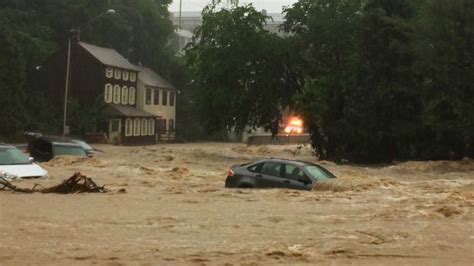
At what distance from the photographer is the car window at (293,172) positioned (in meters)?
20.3

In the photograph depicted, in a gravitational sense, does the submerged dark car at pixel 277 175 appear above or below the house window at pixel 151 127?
below

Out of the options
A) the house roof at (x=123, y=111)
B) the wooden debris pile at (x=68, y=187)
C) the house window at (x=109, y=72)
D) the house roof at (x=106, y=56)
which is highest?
the house roof at (x=106, y=56)

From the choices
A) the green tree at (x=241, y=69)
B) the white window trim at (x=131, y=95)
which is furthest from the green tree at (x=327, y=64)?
the white window trim at (x=131, y=95)

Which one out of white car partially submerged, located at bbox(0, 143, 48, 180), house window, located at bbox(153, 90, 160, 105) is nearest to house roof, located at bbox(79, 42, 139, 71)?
house window, located at bbox(153, 90, 160, 105)

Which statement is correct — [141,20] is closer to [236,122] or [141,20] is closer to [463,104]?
[236,122]

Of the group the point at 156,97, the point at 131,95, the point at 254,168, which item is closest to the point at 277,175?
the point at 254,168

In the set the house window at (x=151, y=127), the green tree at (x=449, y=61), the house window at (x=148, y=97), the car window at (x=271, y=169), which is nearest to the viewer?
the car window at (x=271, y=169)

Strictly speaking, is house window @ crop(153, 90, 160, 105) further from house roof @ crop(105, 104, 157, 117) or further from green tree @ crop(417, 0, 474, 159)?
green tree @ crop(417, 0, 474, 159)

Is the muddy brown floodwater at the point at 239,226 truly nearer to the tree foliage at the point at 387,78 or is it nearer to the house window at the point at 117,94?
the tree foliage at the point at 387,78

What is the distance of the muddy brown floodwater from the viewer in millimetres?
9625

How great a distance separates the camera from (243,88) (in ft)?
161

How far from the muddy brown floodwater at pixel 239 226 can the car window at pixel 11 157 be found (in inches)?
40.4

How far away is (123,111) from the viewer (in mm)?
73750

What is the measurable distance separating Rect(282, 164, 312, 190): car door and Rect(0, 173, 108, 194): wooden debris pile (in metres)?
5.09
